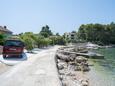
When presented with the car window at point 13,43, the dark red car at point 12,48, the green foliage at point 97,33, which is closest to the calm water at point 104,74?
the dark red car at point 12,48

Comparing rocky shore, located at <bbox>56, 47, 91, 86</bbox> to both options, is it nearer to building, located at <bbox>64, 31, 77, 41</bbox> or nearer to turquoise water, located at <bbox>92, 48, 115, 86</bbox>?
turquoise water, located at <bbox>92, 48, 115, 86</bbox>

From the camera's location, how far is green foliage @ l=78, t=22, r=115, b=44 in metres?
127

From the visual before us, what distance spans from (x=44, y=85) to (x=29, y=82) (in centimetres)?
95

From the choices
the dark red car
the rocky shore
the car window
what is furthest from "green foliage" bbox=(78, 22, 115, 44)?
the dark red car

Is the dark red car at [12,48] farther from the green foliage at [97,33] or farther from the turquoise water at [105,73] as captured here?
the green foliage at [97,33]

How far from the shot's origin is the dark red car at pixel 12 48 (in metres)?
22.4

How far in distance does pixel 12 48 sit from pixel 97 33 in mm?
108130

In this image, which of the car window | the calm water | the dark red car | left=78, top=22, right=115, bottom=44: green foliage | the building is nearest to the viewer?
the calm water

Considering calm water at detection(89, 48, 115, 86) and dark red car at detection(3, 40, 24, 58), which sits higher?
dark red car at detection(3, 40, 24, 58)

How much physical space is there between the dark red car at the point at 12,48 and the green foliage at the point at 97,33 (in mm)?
104958

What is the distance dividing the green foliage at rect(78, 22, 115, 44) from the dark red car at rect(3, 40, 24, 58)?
10496 cm

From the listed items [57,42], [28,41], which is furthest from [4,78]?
[57,42]

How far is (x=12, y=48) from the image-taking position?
22500 millimetres

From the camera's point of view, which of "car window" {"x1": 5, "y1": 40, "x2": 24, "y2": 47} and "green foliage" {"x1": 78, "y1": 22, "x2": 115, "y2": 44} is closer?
"car window" {"x1": 5, "y1": 40, "x2": 24, "y2": 47}
